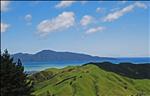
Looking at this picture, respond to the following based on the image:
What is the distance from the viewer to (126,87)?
198375 mm

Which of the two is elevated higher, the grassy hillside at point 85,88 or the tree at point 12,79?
the tree at point 12,79

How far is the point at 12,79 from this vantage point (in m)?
33.3

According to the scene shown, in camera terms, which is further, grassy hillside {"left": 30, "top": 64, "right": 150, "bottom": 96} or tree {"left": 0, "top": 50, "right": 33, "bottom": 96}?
grassy hillside {"left": 30, "top": 64, "right": 150, "bottom": 96}

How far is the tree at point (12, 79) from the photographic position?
32.6 m

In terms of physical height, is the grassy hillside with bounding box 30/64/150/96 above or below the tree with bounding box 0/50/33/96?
below

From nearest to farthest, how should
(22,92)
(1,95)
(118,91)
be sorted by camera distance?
(1,95)
(22,92)
(118,91)

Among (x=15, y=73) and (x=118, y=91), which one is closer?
(x=15, y=73)

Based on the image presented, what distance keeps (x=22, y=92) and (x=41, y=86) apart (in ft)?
530

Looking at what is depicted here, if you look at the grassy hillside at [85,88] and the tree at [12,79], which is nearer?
the tree at [12,79]

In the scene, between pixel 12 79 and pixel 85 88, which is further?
pixel 85 88

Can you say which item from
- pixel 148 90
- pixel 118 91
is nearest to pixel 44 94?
pixel 118 91

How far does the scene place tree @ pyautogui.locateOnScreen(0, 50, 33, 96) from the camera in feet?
107

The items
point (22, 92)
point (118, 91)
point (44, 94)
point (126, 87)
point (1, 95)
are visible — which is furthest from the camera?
point (126, 87)

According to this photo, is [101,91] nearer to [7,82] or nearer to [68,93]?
[68,93]
